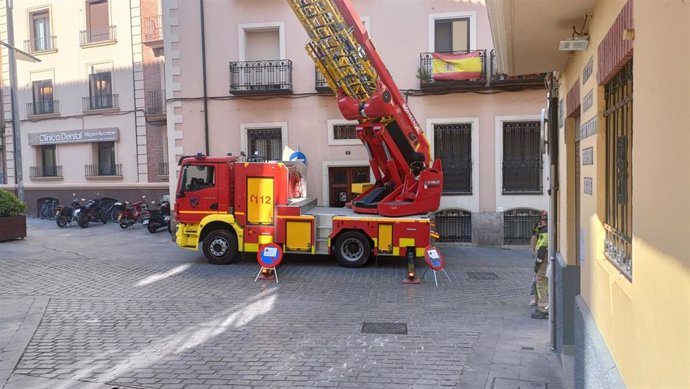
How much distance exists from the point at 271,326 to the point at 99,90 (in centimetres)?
1907

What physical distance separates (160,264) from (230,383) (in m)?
7.56

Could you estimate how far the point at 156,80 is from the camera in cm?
2148

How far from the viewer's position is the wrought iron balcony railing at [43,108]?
23078 millimetres

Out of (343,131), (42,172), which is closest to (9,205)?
(42,172)

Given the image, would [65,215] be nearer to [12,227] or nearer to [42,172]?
[12,227]

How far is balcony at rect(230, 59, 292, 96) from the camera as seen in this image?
1549cm

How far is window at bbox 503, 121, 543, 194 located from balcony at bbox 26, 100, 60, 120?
18.8 metres

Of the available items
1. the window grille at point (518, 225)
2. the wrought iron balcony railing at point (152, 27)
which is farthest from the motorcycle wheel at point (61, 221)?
the window grille at point (518, 225)

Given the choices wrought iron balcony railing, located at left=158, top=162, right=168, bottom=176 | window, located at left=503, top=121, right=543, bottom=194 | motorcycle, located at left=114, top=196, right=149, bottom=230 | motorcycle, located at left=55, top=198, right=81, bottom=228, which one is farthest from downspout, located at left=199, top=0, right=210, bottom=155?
window, located at left=503, top=121, right=543, bottom=194

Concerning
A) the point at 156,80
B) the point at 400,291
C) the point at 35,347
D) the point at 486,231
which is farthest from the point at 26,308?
the point at 156,80

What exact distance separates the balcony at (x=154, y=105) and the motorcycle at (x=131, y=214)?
3.53 m

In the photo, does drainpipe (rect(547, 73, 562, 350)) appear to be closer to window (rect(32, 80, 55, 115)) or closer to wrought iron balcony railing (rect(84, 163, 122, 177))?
wrought iron balcony railing (rect(84, 163, 122, 177))

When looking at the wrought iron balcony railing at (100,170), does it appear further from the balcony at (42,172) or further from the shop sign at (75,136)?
the balcony at (42,172)

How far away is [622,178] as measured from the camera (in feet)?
10.2
